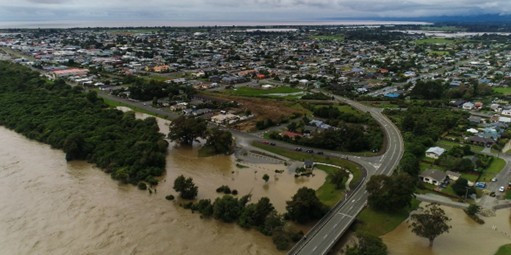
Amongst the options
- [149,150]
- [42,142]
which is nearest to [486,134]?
[149,150]

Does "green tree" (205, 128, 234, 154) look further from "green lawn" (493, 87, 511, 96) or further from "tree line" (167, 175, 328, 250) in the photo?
"green lawn" (493, 87, 511, 96)

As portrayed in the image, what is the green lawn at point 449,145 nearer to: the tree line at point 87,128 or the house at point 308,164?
the house at point 308,164

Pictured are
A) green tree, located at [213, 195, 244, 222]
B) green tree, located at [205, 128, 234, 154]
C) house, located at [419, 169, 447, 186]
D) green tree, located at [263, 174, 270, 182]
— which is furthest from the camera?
green tree, located at [205, 128, 234, 154]

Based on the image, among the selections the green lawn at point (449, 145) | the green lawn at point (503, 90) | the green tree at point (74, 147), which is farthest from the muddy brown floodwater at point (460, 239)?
the green lawn at point (503, 90)

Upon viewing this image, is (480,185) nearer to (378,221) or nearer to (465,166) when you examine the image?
(465,166)

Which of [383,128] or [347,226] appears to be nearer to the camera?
[347,226]

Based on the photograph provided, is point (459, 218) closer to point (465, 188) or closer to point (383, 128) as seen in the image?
point (465, 188)

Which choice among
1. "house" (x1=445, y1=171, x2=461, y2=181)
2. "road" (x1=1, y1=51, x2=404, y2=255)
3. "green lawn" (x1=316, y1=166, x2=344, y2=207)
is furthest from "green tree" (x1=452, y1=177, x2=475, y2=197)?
"green lawn" (x1=316, y1=166, x2=344, y2=207)

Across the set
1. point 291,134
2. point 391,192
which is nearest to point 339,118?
point 291,134
